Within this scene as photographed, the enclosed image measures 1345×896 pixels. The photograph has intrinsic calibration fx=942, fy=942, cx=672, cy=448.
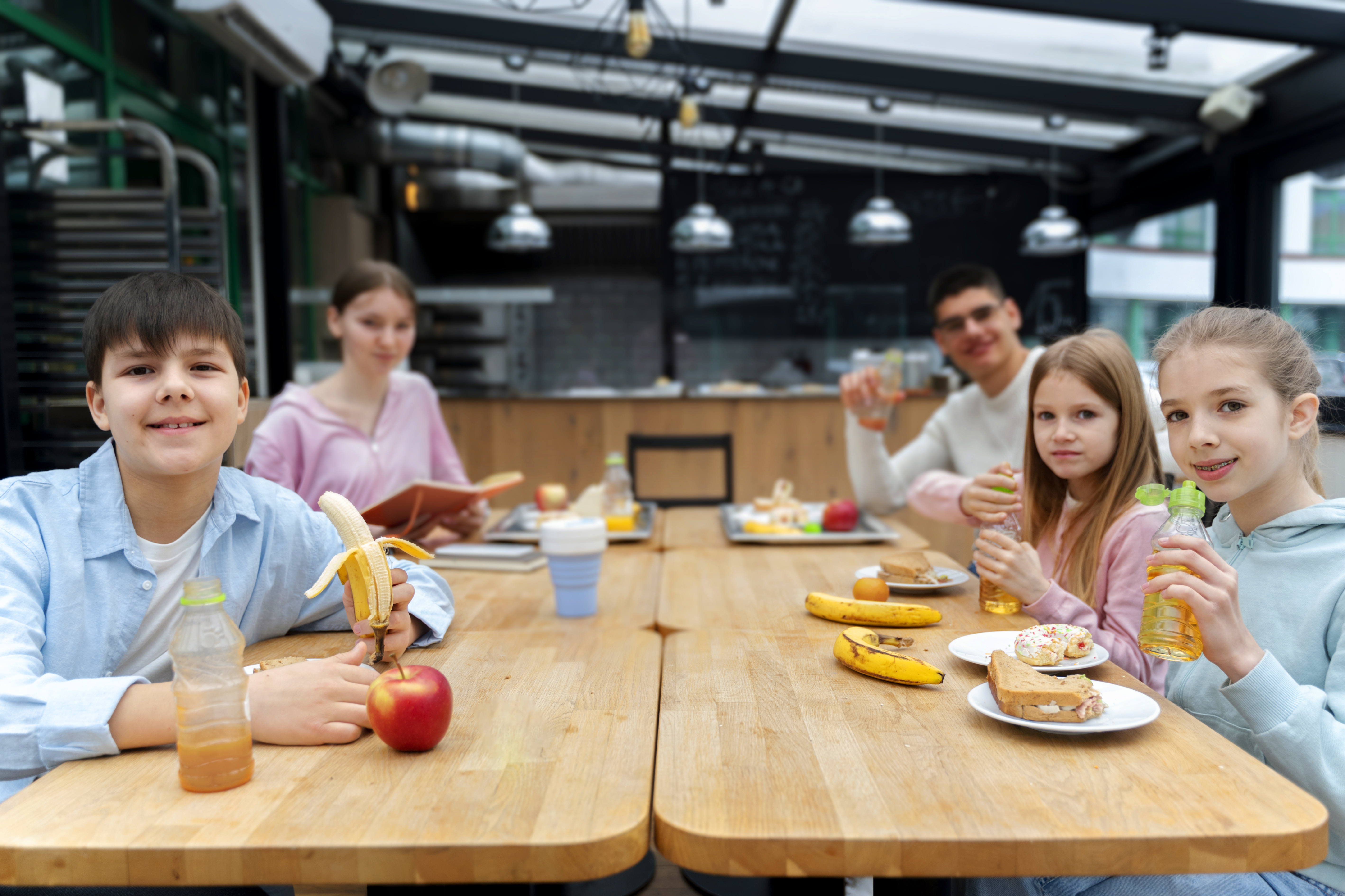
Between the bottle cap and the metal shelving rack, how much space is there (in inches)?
115

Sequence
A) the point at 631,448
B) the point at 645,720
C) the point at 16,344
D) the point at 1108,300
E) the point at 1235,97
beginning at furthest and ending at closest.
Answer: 1. the point at 1108,300
2. the point at 1235,97
3. the point at 631,448
4. the point at 16,344
5. the point at 645,720

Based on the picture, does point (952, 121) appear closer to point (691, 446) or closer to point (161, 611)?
point (691, 446)

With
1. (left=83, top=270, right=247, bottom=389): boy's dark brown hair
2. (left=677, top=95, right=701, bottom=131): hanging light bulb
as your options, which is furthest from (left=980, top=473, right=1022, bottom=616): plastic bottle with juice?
(left=677, top=95, right=701, bottom=131): hanging light bulb

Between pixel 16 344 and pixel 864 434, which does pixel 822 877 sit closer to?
pixel 864 434

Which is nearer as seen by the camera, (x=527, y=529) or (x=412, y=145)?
(x=527, y=529)

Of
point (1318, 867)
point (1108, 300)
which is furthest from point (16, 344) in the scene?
point (1108, 300)

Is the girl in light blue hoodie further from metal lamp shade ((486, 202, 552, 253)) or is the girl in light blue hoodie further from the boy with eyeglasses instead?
metal lamp shade ((486, 202, 552, 253))

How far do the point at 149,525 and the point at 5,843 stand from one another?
0.52m

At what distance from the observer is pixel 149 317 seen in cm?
114

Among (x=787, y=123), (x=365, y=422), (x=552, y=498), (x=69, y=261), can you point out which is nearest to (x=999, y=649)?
(x=552, y=498)

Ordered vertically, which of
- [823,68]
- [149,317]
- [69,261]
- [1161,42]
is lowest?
[149,317]

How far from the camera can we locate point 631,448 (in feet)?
11.1

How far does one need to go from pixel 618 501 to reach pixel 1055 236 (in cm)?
494

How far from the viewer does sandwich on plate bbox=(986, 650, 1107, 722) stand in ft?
3.25
